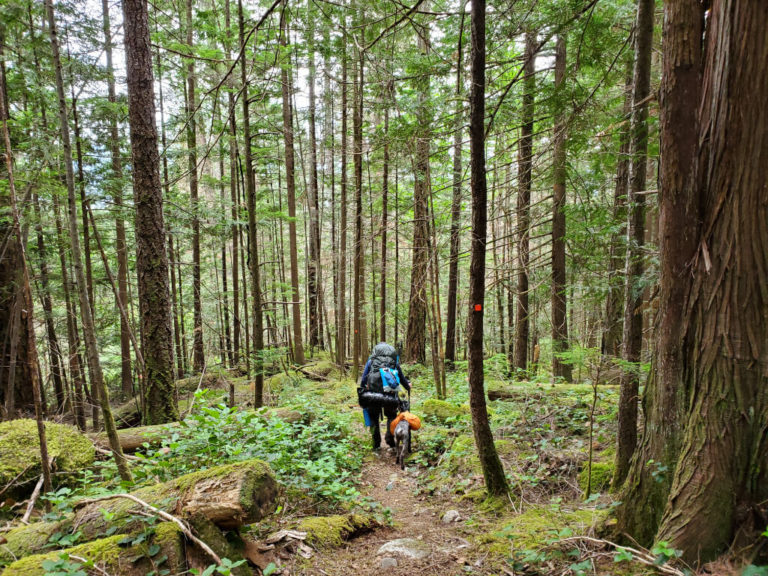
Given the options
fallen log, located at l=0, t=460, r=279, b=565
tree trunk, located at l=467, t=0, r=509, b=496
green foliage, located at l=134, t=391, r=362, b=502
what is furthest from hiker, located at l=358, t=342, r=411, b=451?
fallen log, located at l=0, t=460, r=279, b=565

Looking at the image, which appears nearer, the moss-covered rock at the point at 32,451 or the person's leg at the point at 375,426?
the moss-covered rock at the point at 32,451

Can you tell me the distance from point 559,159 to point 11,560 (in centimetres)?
647

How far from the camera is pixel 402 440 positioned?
6.39 meters

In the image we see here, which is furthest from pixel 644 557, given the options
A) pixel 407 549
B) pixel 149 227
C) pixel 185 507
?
pixel 149 227

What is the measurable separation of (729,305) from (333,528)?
3.69 metres

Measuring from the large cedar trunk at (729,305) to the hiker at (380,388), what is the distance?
4.52 meters

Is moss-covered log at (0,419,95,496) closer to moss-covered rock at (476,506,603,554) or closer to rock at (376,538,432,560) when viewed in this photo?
rock at (376,538,432,560)

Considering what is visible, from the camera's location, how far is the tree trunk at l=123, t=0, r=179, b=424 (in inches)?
228

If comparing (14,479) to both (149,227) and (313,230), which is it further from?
(313,230)

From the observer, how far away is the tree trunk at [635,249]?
10.9ft

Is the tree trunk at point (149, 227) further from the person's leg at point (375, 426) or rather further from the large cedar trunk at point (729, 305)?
the large cedar trunk at point (729, 305)

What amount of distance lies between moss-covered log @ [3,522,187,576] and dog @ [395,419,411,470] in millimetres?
4231

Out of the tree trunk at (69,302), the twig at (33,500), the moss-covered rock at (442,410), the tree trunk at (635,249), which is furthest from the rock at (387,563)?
the tree trunk at (69,302)

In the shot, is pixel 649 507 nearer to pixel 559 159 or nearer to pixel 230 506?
pixel 230 506
